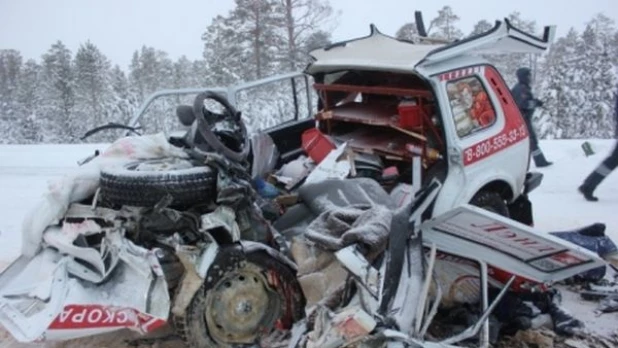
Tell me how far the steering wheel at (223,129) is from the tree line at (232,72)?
1908cm

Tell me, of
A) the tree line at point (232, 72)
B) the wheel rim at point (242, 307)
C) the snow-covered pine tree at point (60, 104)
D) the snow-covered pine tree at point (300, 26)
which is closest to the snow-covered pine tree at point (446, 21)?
the tree line at point (232, 72)

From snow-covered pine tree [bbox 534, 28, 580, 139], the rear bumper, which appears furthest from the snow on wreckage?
snow-covered pine tree [bbox 534, 28, 580, 139]

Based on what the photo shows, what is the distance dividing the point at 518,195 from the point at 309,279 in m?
2.72

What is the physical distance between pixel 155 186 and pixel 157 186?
13mm

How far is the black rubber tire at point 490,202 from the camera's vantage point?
16.3ft

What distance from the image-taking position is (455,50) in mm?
4645

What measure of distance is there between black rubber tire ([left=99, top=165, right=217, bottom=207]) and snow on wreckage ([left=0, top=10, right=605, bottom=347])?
0.01 metres

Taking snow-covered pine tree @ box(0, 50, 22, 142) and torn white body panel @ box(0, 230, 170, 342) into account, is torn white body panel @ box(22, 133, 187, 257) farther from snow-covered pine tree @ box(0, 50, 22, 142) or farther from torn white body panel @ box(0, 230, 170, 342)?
snow-covered pine tree @ box(0, 50, 22, 142)

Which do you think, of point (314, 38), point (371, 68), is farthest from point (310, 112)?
point (314, 38)

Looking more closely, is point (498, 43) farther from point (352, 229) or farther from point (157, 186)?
point (157, 186)

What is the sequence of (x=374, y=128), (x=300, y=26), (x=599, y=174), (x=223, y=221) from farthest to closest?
(x=300, y=26) → (x=599, y=174) → (x=374, y=128) → (x=223, y=221)

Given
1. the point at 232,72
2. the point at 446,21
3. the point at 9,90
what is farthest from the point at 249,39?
the point at 9,90

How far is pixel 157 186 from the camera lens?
12.3 feet

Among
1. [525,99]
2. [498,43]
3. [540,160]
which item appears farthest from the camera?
[540,160]
